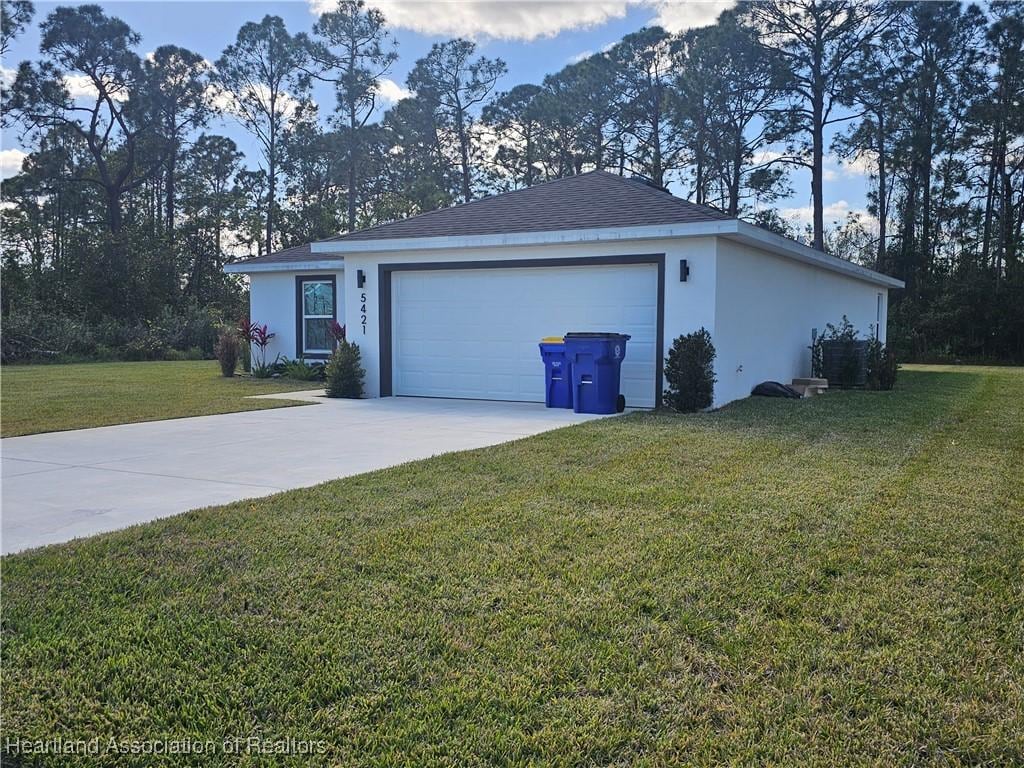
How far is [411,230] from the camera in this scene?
41.1 feet

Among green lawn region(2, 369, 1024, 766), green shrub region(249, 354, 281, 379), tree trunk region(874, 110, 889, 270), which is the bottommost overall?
green lawn region(2, 369, 1024, 766)

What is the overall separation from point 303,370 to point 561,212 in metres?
6.83

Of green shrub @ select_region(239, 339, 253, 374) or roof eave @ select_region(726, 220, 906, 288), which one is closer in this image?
roof eave @ select_region(726, 220, 906, 288)

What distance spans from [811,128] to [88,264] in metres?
24.8

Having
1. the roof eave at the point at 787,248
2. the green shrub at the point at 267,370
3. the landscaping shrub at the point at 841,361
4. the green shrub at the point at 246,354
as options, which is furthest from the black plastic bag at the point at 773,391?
the green shrub at the point at 246,354

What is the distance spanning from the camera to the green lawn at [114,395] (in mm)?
9367

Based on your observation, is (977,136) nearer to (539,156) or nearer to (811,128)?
(811,128)

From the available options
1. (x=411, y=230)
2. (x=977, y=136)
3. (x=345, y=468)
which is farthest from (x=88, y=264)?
(x=977, y=136)

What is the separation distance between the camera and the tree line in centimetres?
2695

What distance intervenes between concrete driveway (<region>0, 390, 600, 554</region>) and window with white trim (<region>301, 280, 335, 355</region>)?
6.01 meters

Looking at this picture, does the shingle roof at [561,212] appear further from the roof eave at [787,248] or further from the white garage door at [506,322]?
the white garage door at [506,322]

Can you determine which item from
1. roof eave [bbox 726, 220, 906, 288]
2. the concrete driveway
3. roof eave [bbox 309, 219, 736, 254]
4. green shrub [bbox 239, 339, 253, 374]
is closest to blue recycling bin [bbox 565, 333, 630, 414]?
the concrete driveway

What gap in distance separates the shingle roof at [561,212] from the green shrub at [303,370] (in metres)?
4.24

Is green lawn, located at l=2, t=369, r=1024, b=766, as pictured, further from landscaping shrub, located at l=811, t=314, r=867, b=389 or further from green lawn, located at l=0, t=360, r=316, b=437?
landscaping shrub, located at l=811, t=314, r=867, b=389
